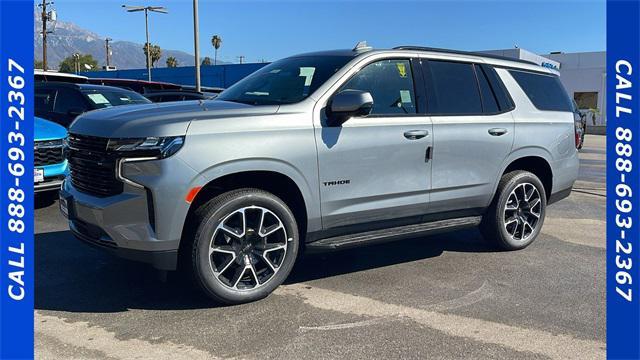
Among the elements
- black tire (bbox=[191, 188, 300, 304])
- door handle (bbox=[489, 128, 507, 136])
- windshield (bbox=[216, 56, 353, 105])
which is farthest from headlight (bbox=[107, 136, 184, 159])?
door handle (bbox=[489, 128, 507, 136])

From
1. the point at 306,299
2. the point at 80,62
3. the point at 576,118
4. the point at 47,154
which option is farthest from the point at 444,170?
the point at 80,62

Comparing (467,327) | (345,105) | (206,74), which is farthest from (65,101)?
(206,74)

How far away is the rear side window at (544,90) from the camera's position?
5676 mm

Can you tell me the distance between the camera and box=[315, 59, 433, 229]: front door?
165 inches

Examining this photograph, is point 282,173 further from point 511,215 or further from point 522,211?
point 522,211

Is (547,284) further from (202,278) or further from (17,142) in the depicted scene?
(17,142)

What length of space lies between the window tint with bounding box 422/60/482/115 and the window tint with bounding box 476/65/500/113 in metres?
0.07

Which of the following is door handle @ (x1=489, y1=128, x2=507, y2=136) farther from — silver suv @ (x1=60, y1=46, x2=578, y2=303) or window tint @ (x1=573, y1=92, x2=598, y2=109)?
window tint @ (x1=573, y1=92, x2=598, y2=109)

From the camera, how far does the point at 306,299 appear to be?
4.16 metres

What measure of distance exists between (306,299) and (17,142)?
7.52 ft

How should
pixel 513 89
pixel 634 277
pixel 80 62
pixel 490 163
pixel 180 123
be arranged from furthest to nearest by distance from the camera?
pixel 80 62, pixel 513 89, pixel 490 163, pixel 180 123, pixel 634 277

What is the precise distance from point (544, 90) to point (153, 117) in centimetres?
421

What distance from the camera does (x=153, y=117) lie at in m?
3.68

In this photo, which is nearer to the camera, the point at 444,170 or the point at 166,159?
the point at 166,159
